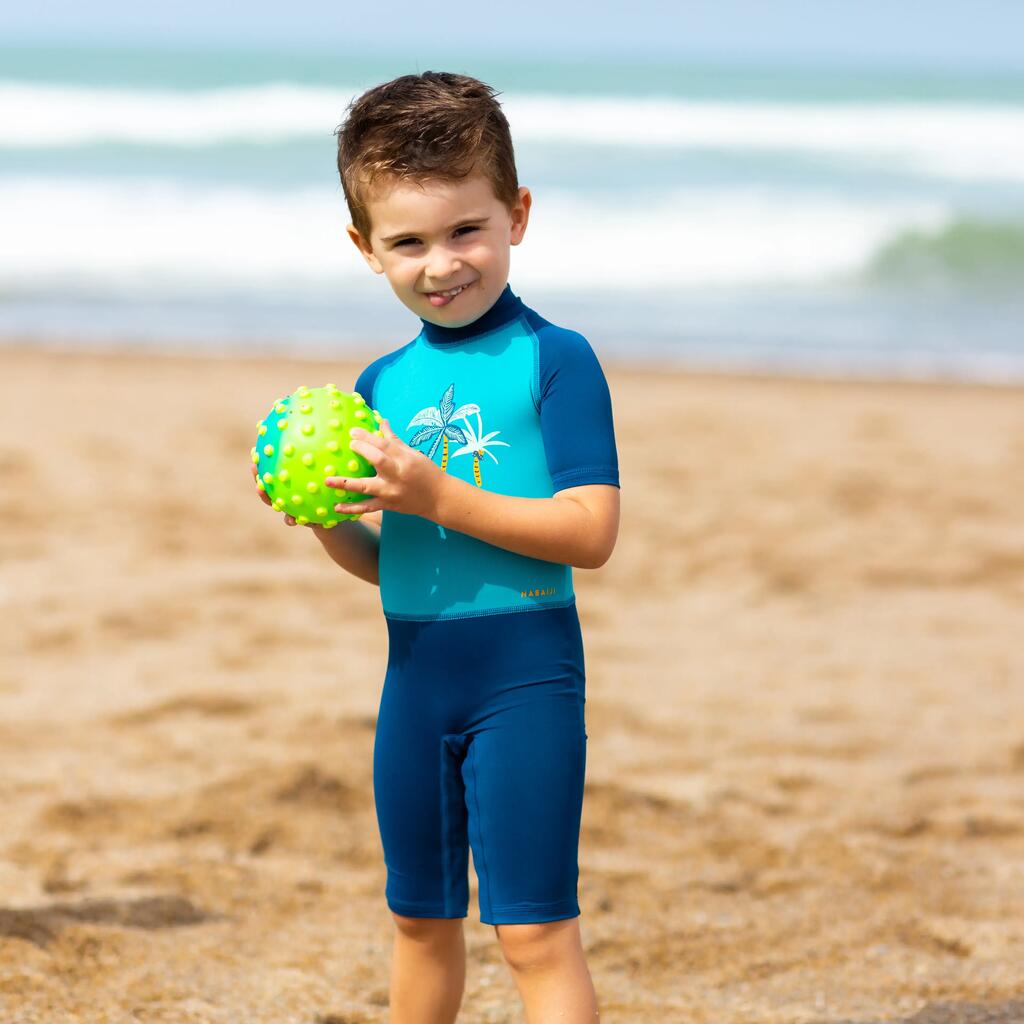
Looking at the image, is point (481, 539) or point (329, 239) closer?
point (481, 539)

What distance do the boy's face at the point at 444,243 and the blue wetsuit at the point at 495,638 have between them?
62 mm

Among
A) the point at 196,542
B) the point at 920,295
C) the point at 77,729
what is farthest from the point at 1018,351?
the point at 77,729

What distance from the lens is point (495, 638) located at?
2180mm

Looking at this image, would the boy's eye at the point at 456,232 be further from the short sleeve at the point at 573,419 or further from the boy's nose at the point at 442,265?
the short sleeve at the point at 573,419

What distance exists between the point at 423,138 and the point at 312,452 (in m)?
0.47

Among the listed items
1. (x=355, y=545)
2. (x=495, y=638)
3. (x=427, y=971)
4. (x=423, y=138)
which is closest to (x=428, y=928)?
(x=427, y=971)

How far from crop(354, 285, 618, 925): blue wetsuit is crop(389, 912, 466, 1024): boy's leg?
136mm

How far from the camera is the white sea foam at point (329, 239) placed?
612 inches

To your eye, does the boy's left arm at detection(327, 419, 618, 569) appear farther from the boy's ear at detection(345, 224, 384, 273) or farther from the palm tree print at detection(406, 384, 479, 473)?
the boy's ear at detection(345, 224, 384, 273)

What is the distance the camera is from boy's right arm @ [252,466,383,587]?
2363 millimetres

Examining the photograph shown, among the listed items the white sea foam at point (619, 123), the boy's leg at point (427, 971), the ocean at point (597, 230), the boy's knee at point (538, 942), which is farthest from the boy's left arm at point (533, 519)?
the white sea foam at point (619, 123)

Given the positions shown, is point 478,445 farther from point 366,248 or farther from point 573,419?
point 366,248

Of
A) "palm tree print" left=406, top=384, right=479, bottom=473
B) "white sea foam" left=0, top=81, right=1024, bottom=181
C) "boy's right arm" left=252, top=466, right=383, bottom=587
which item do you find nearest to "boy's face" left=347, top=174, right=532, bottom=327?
"palm tree print" left=406, top=384, right=479, bottom=473

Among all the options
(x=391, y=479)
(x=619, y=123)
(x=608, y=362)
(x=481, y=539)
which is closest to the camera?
(x=391, y=479)
